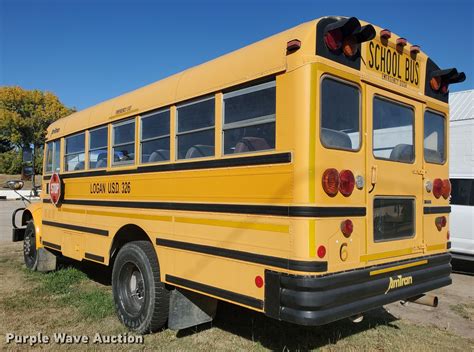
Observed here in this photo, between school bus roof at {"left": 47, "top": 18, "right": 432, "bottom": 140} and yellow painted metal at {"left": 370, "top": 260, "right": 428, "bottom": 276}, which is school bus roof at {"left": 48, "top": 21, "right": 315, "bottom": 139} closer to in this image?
school bus roof at {"left": 47, "top": 18, "right": 432, "bottom": 140}

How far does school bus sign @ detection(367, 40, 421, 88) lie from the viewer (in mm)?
3748

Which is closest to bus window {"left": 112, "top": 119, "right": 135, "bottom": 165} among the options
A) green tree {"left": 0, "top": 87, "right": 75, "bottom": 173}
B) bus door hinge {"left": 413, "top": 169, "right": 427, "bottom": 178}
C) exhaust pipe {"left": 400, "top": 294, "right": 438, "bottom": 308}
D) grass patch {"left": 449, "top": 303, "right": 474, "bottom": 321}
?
bus door hinge {"left": 413, "top": 169, "right": 427, "bottom": 178}

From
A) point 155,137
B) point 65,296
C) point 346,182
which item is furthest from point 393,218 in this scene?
point 65,296

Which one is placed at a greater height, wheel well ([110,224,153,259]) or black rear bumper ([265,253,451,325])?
wheel well ([110,224,153,259])

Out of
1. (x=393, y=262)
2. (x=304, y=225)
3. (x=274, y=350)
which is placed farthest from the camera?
(x=274, y=350)

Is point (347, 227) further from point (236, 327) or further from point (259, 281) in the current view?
point (236, 327)

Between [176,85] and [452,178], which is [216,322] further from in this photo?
[452,178]

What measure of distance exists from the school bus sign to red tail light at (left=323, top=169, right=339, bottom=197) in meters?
1.01

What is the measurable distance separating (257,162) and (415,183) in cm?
158

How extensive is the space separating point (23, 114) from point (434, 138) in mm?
46777

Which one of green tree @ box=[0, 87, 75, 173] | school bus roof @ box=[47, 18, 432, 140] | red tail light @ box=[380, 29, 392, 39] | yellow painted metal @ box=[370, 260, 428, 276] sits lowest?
yellow painted metal @ box=[370, 260, 428, 276]

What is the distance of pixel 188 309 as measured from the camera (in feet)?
14.0

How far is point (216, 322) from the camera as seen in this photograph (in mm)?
4863

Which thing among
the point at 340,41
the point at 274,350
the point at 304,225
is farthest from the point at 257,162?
the point at 274,350
